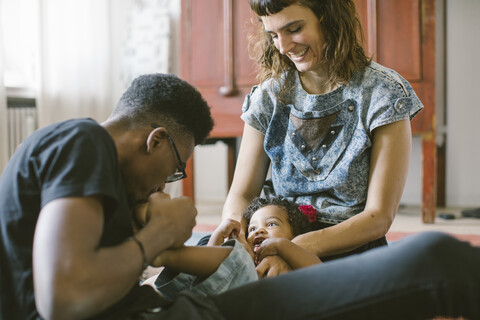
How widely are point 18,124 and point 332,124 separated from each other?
2.30m

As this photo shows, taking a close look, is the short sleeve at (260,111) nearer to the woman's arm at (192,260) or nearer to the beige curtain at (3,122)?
the woman's arm at (192,260)

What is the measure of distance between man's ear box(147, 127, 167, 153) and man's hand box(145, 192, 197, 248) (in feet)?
0.32

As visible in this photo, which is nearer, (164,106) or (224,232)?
(164,106)

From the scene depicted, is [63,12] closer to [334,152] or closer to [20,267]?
[334,152]

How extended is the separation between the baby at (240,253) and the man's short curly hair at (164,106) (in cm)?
25

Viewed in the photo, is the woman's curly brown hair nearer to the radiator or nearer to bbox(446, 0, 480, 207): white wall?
the radiator

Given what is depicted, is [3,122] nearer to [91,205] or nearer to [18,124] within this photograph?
[18,124]

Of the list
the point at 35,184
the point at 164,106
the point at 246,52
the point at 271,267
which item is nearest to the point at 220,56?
the point at 246,52

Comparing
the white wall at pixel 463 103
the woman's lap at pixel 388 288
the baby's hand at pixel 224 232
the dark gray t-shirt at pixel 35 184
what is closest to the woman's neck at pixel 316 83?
the baby's hand at pixel 224 232

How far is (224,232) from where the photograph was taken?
51.4 inches

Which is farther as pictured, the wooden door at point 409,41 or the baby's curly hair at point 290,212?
the wooden door at point 409,41

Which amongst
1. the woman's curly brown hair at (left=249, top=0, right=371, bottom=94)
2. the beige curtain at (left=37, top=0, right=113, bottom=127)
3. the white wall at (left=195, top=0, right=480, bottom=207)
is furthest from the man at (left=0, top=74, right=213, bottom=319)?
the white wall at (left=195, top=0, right=480, bottom=207)

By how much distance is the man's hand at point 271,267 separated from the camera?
1.19 m

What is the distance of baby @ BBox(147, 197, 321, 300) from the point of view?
3.35 ft
